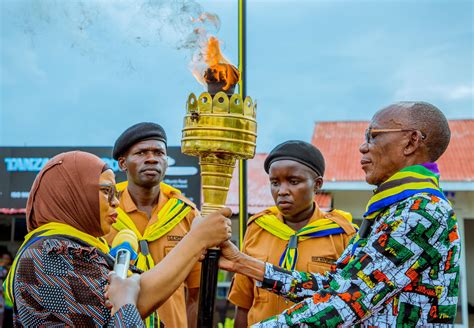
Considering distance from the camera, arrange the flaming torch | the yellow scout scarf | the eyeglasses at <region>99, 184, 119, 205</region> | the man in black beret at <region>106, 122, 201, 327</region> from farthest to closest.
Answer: the man in black beret at <region>106, 122, 201, 327</region> → the yellow scout scarf → the flaming torch → the eyeglasses at <region>99, 184, 119, 205</region>

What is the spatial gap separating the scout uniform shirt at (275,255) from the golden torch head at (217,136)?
3.73ft

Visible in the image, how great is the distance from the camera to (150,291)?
242 centimetres

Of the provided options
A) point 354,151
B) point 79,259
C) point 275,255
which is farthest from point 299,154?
point 354,151

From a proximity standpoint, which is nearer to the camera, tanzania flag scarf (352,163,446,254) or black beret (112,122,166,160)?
tanzania flag scarf (352,163,446,254)

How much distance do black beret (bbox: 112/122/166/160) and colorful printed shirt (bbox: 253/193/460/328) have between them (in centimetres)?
219

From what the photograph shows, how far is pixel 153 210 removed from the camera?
4375 mm

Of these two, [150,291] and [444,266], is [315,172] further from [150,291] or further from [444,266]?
[150,291]

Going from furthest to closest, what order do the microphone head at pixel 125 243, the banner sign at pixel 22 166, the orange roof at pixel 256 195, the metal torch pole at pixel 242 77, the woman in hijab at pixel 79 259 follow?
the orange roof at pixel 256 195, the banner sign at pixel 22 166, the metal torch pole at pixel 242 77, the microphone head at pixel 125 243, the woman in hijab at pixel 79 259

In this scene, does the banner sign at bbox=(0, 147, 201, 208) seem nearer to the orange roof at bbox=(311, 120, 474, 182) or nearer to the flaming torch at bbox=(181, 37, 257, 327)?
the orange roof at bbox=(311, 120, 474, 182)

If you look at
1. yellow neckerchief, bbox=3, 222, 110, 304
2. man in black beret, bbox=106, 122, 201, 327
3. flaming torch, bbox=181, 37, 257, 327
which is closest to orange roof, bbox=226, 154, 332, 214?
man in black beret, bbox=106, 122, 201, 327

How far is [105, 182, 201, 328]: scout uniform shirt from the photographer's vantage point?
4.03 m

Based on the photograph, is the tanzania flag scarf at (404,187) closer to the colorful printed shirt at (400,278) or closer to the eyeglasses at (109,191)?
the colorful printed shirt at (400,278)

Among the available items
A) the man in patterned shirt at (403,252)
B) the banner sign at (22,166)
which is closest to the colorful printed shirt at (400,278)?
the man in patterned shirt at (403,252)

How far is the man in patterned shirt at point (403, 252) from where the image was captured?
2.42 m
